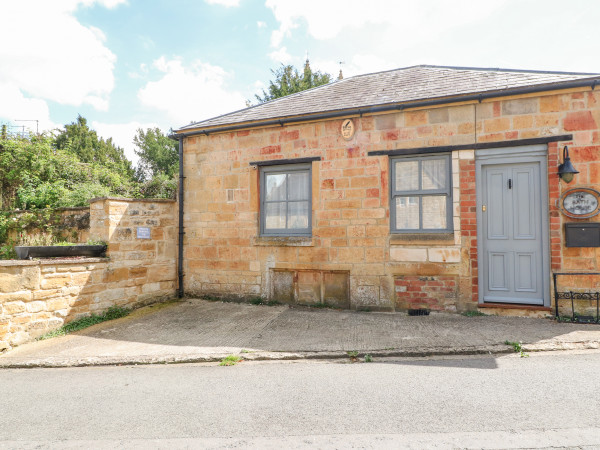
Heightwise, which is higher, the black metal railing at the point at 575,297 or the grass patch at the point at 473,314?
the black metal railing at the point at 575,297

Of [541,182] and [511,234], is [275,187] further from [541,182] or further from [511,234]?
[541,182]

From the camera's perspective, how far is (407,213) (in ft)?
20.4

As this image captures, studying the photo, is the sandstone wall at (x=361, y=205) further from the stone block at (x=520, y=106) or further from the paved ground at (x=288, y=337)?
the paved ground at (x=288, y=337)

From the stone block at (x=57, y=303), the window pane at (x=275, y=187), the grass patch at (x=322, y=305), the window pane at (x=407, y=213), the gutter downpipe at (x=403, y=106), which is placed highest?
the gutter downpipe at (x=403, y=106)

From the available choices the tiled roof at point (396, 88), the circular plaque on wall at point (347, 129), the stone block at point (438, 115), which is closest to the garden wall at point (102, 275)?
the tiled roof at point (396, 88)

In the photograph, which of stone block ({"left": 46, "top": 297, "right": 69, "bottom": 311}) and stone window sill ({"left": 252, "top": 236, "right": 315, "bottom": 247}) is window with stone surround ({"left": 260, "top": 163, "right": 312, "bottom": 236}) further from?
stone block ({"left": 46, "top": 297, "right": 69, "bottom": 311})

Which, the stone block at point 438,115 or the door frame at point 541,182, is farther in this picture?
the stone block at point 438,115

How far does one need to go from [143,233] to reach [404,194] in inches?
200

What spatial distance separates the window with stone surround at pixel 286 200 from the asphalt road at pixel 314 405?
332 centimetres

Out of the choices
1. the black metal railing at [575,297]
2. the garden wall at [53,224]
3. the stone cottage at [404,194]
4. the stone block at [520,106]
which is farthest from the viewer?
the garden wall at [53,224]

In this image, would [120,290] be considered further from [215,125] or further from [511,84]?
[511,84]

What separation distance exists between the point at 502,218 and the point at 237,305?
198 inches

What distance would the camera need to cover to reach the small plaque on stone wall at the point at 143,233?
684cm

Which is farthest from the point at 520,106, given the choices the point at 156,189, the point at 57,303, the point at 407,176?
the point at 156,189
